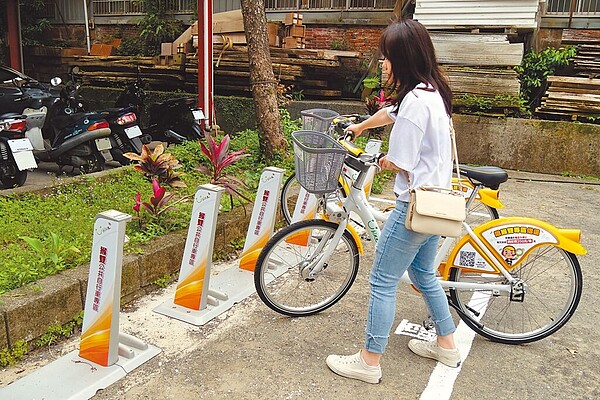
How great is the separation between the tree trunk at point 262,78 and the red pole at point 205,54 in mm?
1671

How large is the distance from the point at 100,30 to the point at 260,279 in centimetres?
1294

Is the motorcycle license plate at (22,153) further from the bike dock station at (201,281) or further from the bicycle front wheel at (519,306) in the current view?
the bicycle front wheel at (519,306)

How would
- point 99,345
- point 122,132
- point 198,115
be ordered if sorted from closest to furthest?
point 99,345
point 122,132
point 198,115

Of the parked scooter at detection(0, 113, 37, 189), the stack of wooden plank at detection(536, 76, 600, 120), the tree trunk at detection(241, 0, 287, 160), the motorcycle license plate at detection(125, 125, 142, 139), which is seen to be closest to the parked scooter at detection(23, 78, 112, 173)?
the motorcycle license plate at detection(125, 125, 142, 139)

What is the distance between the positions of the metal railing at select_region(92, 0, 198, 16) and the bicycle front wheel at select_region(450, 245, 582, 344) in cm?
1102

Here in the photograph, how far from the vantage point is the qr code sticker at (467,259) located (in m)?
3.27

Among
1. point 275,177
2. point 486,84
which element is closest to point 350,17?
point 486,84

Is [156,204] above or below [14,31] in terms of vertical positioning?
below

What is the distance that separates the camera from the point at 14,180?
19.7 ft

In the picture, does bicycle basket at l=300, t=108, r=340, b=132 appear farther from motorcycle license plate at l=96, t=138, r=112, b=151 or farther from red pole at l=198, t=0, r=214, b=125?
red pole at l=198, t=0, r=214, b=125

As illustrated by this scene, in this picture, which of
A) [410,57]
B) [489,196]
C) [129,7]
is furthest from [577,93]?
[129,7]

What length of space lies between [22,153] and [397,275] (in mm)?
4655

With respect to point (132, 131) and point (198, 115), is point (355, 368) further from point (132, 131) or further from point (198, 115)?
point (198, 115)

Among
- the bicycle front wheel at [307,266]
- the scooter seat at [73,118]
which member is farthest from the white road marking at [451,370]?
the scooter seat at [73,118]
